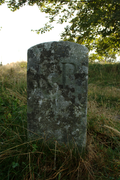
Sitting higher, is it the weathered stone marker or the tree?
the tree

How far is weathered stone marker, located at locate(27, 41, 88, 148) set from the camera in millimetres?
1836

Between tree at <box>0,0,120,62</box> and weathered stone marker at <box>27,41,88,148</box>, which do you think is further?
tree at <box>0,0,120,62</box>

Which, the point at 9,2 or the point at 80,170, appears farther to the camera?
the point at 9,2

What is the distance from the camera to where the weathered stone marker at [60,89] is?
1836mm

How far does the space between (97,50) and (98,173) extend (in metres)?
5.85

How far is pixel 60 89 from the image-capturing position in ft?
6.04

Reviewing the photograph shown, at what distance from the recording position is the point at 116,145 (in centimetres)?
213

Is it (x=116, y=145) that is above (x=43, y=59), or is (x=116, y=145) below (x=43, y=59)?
below

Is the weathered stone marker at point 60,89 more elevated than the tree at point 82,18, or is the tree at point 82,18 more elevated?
the tree at point 82,18

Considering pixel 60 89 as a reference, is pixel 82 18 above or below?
above

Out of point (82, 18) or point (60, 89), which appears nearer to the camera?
point (60, 89)

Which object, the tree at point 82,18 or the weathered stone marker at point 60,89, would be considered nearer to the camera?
the weathered stone marker at point 60,89

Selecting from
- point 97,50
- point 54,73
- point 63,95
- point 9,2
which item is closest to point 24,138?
point 63,95

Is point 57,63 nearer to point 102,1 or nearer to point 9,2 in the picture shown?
point 102,1
